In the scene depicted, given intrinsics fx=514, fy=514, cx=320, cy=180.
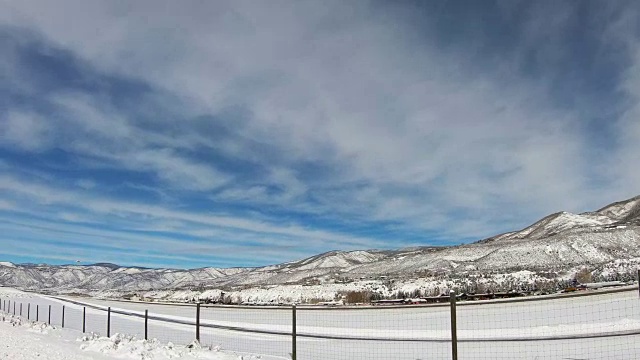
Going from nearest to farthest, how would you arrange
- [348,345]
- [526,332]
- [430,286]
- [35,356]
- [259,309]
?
[35,356], [348,345], [526,332], [259,309], [430,286]

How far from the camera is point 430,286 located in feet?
246

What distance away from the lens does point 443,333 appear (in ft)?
83.9

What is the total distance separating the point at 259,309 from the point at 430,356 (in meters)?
36.7

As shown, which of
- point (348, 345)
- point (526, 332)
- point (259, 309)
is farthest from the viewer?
point (259, 309)

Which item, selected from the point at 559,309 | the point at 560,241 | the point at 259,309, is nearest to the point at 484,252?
the point at 560,241

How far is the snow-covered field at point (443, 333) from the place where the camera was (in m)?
17.2

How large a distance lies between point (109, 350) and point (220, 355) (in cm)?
375

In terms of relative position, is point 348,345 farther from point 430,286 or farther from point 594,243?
point 594,243

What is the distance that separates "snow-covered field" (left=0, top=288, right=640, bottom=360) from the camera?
56.6 feet

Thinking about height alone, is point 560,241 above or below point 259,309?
above

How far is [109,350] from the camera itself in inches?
651

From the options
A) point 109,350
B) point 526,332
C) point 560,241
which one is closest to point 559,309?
point 526,332

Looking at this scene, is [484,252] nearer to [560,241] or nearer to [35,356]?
[560,241]

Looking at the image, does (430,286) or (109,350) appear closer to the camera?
(109,350)
